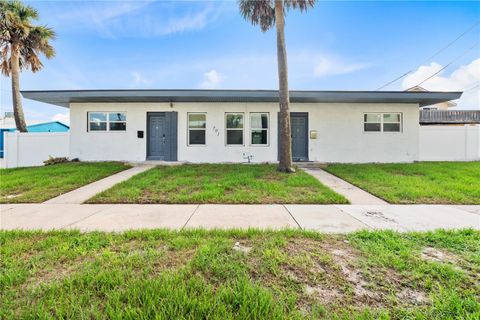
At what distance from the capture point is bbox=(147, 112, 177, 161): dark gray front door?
415 inches

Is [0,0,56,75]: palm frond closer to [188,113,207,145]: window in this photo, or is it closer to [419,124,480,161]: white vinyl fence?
[188,113,207,145]: window

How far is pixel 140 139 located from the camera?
10.7 metres

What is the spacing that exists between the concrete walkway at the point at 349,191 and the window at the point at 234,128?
417cm

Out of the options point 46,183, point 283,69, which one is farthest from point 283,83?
point 46,183

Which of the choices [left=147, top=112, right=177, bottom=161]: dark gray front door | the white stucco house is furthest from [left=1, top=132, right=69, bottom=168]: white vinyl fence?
[left=147, top=112, right=177, bottom=161]: dark gray front door

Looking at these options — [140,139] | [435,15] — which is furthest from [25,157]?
[435,15]

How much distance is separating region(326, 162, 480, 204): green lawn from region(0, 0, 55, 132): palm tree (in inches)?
636

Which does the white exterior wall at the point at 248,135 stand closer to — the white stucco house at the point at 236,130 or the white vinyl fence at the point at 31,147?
the white stucco house at the point at 236,130

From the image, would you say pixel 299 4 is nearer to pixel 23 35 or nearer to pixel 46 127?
pixel 23 35

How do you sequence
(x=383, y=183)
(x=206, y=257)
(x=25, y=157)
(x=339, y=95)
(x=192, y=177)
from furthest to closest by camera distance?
(x=25, y=157) < (x=339, y=95) < (x=192, y=177) < (x=383, y=183) < (x=206, y=257)

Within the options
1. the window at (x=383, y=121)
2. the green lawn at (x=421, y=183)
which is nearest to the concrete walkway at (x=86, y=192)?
the green lawn at (x=421, y=183)

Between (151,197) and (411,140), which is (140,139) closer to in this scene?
(151,197)

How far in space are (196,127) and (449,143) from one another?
12694 millimetres

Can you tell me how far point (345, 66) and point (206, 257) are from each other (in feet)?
60.2
